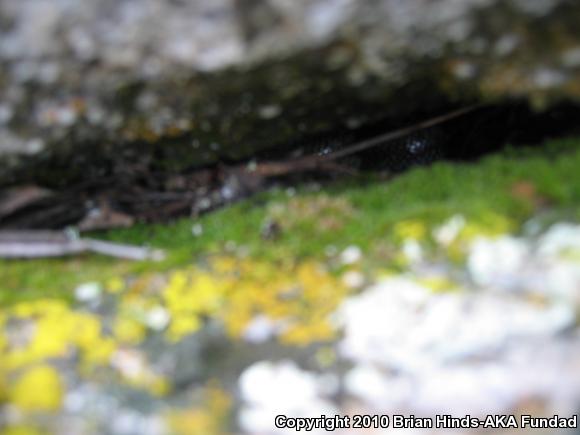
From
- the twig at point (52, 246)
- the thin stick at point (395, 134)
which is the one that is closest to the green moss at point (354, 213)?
the twig at point (52, 246)

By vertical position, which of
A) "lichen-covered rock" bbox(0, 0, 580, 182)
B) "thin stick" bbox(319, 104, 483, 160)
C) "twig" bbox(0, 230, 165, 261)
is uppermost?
"thin stick" bbox(319, 104, 483, 160)

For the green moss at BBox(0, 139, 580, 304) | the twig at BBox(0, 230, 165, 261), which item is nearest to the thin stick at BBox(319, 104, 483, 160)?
the green moss at BBox(0, 139, 580, 304)

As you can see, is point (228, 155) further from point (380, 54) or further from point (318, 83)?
point (380, 54)

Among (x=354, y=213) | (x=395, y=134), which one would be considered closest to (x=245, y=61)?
(x=354, y=213)

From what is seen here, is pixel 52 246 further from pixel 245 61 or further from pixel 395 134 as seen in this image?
pixel 395 134

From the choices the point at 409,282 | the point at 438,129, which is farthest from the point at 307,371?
the point at 438,129

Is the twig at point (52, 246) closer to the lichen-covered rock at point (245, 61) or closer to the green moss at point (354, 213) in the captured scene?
the green moss at point (354, 213)

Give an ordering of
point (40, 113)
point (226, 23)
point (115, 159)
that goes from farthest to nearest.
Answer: point (115, 159) < point (40, 113) < point (226, 23)

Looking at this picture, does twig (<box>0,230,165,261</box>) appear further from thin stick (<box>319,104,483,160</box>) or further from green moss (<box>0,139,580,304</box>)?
thin stick (<box>319,104,483,160</box>)
